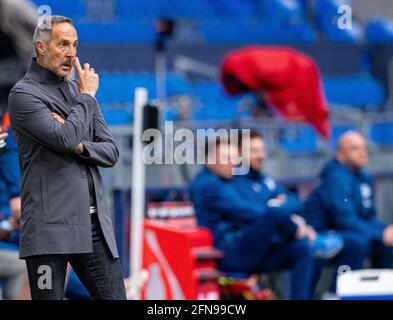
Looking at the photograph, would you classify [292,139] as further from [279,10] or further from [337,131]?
[279,10]

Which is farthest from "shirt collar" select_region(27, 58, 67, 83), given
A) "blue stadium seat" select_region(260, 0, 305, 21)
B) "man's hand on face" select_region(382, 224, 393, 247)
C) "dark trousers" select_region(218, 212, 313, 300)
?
"blue stadium seat" select_region(260, 0, 305, 21)

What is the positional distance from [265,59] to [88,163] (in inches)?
293

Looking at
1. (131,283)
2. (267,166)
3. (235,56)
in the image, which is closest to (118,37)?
→ (235,56)

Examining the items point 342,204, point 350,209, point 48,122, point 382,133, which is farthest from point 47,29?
point 382,133

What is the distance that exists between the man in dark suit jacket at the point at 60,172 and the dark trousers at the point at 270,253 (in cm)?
282

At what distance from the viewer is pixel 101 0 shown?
58.1 ft

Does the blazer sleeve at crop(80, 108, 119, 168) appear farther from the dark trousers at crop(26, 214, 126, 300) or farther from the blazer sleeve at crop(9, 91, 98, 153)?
the dark trousers at crop(26, 214, 126, 300)

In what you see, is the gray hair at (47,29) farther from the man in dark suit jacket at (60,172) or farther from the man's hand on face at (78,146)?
the man's hand on face at (78,146)

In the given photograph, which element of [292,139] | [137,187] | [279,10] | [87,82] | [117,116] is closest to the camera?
[87,82]

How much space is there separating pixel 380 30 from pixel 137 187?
15.0 m

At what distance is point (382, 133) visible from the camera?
1555 centimetres

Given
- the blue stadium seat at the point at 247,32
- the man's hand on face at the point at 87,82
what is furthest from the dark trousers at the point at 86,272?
the blue stadium seat at the point at 247,32

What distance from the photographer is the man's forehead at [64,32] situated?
155 inches
